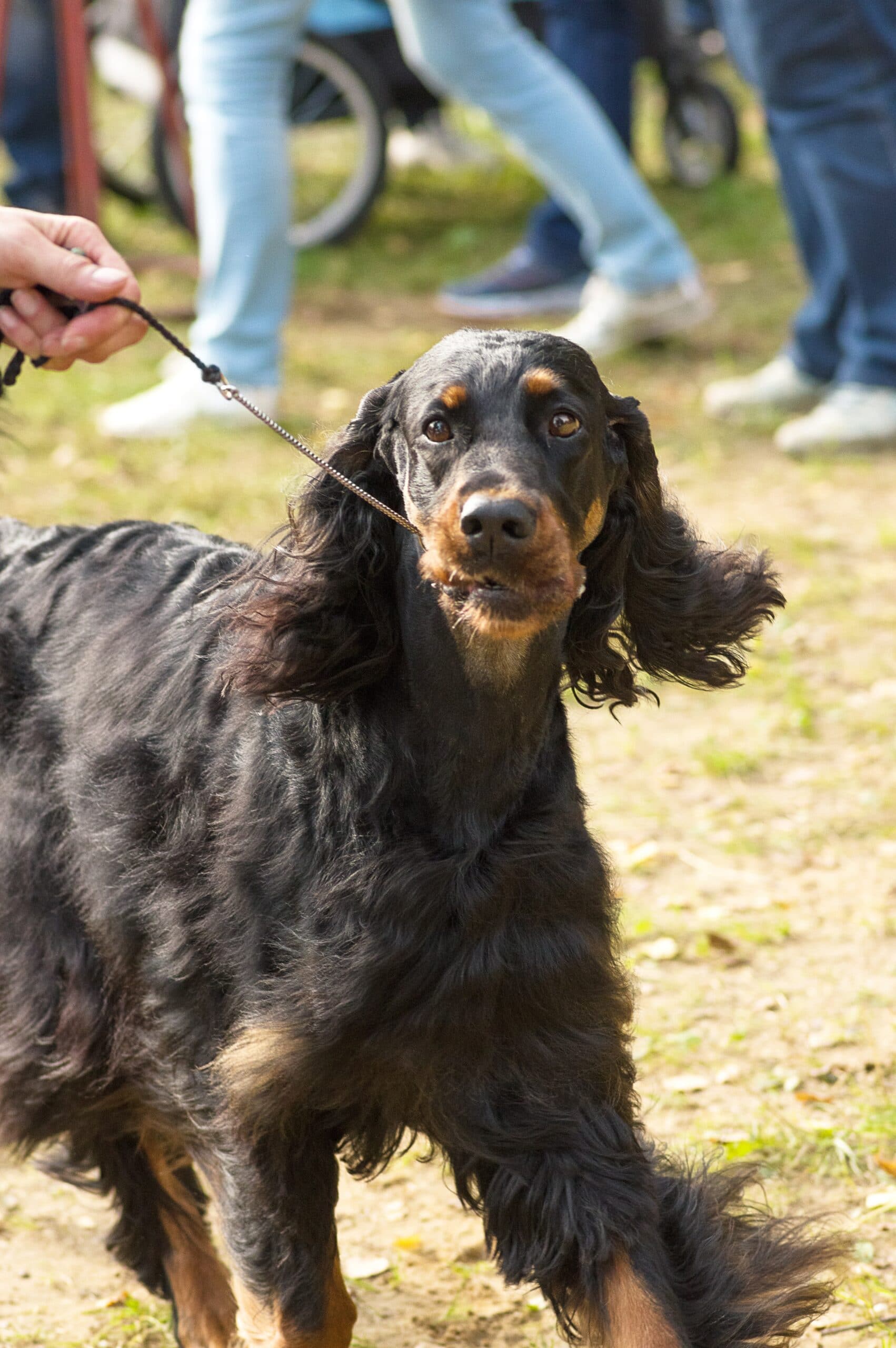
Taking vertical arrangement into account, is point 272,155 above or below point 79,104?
above

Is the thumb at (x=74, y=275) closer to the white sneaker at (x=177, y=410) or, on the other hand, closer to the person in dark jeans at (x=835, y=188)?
the white sneaker at (x=177, y=410)

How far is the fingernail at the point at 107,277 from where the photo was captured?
8.67 feet

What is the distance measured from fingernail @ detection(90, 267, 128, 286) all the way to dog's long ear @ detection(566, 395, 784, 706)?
2.76ft

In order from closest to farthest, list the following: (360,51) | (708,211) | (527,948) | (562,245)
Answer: (527,948) → (562,245) → (360,51) → (708,211)

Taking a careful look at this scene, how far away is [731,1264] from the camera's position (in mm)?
2365

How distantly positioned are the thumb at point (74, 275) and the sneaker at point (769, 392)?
403cm

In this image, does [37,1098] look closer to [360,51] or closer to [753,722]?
[753,722]

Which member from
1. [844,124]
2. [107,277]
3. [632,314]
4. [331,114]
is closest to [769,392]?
[632,314]

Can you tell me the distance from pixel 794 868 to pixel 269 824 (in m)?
1.93

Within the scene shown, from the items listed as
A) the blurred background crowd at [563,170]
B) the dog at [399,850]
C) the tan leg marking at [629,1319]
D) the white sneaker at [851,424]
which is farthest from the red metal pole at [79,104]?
the tan leg marking at [629,1319]

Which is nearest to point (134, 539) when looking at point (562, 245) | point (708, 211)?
point (562, 245)

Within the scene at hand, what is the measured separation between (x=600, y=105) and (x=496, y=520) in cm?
644

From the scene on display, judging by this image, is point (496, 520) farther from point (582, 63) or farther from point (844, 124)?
point (582, 63)

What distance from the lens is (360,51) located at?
8570 mm
